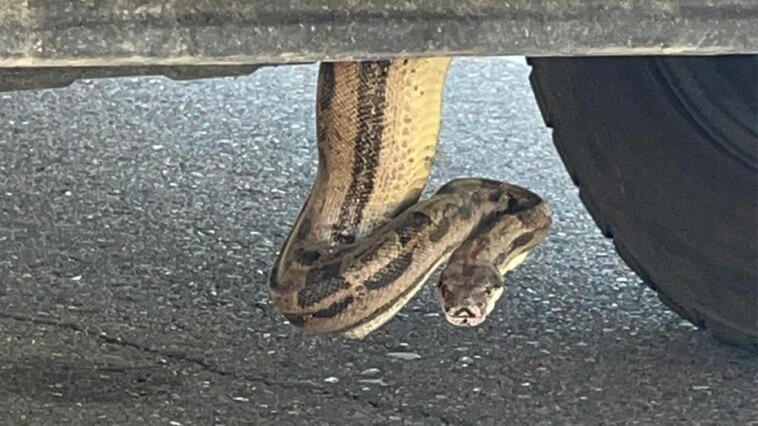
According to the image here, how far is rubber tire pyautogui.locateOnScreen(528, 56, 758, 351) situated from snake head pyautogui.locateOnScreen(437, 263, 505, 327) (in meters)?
0.52

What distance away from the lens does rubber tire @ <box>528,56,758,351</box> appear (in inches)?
118

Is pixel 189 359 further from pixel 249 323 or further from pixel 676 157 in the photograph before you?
pixel 676 157

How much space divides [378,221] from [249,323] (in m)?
0.74

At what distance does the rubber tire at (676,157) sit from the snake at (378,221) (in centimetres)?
42

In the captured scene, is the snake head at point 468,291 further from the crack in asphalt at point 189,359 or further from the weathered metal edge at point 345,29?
the weathered metal edge at point 345,29

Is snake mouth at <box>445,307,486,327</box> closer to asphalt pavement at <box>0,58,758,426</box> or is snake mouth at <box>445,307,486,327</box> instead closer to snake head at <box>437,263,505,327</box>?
snake head at <box>437,263,505,327</box>

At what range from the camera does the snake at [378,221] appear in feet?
8.07

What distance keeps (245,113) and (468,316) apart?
2.71 metres

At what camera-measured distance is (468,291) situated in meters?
2.55

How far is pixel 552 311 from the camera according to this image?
338 centimetres

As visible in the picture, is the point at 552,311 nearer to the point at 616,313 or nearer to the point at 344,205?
the point at 616,313

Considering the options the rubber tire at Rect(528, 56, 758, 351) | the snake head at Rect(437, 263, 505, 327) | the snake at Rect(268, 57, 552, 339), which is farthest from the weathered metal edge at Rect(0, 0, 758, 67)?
the rubber tire at Rect(528, 56, 758, 351)

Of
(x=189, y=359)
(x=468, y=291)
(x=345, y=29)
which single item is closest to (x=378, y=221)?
(x=468, y=291)

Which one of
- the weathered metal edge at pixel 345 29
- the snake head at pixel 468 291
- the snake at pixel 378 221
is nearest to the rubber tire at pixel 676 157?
the snake at pixel 378 221
